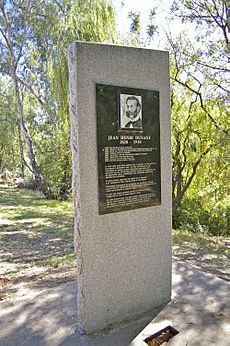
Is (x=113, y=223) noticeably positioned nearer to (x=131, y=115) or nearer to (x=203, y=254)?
(x=131, y=115)

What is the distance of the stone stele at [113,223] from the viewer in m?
2.27

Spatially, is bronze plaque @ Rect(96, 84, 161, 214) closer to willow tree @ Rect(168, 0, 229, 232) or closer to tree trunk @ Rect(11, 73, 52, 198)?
willow tree @ Rect(168, 0, 229, 232)

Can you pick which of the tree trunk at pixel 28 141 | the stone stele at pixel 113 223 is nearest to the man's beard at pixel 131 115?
the stone stele at pixel 113 223

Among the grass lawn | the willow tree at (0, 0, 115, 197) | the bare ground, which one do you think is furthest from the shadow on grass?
the willow tree at (0, 0, 115, 197)

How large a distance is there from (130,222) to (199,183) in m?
6.26

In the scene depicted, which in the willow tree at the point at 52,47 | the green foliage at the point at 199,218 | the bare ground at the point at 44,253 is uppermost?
the willow tree at the point at 52,47

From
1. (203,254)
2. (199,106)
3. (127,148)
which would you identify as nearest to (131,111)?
(127,148)

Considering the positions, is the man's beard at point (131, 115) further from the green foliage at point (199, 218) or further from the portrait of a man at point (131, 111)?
the green foliage at point (199, 218)

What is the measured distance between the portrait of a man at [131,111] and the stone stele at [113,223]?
0.12 metres

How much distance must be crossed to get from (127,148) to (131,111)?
317 millimetres

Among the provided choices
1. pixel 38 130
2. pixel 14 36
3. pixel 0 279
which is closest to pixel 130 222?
pixel 0 279

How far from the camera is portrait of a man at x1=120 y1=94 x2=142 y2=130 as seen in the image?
246cm

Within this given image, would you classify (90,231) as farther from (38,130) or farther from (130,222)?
(38,130)

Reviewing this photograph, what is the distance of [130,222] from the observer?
8.43 feet
